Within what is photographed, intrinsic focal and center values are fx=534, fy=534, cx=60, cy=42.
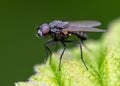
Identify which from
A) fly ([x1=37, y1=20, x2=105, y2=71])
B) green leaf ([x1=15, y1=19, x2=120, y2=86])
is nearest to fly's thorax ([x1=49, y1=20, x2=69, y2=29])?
fly ([x1=37, y1=20, x2=105, y2=71])

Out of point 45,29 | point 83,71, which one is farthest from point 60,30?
point 83,71

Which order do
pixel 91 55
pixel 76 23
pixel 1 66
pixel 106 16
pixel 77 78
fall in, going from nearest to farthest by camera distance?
pixel 77 78 < pixel 91 55 < pixel 76 23 < pixel 1 66 < pixel 106 16

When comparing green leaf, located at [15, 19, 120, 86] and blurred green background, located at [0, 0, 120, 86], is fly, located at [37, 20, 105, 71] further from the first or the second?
blurred green background, located at [0, 0, 120, 86]

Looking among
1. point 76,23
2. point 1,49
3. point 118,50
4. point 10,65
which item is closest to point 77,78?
point 118,50

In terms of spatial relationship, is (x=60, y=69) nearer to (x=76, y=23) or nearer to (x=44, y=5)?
(x=76, y=23)

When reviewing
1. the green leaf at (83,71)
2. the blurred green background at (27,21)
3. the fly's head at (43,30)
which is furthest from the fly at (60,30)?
the blurred green background at (27,21)

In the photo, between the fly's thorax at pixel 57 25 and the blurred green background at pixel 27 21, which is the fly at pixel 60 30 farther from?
the blurred green background at pixel 27 21
